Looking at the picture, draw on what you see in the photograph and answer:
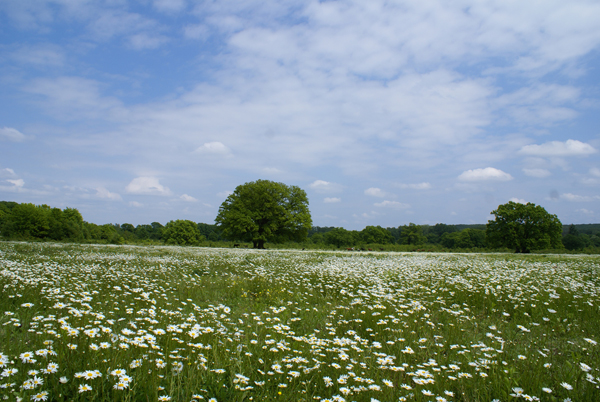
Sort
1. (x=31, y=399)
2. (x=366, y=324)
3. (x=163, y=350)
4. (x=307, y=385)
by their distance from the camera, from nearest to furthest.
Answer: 1. (x=31, y=399)
2. (x=307, y=385)
3. (x=163, y=350)
4. (x=366, y=324)

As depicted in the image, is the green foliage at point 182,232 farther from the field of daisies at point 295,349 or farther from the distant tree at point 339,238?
the field of daisies at point 295,349

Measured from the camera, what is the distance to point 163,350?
3699 mm

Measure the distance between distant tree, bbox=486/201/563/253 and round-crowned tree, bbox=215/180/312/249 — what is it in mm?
33918

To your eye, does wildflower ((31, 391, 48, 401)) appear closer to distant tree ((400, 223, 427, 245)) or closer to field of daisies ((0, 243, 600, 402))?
field of daisies ((0, 243, 600, 402))

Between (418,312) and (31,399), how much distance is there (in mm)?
6126

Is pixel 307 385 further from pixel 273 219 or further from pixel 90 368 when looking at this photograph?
pixel 273 219

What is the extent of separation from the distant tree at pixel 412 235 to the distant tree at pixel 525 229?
46157 millimetres

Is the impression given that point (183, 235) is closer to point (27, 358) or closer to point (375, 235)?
point (375, 235)

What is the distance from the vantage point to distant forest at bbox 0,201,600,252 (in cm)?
5119

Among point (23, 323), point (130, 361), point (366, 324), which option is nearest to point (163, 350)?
point (130, 361)

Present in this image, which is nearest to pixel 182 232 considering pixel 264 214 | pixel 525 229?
pixel 264 214

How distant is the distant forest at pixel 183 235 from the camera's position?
2015 inches

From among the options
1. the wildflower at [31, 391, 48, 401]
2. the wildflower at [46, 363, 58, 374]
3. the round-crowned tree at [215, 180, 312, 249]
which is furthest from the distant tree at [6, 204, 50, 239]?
the wildflower at [31, 391, 48, 401]

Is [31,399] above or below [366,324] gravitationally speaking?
above
